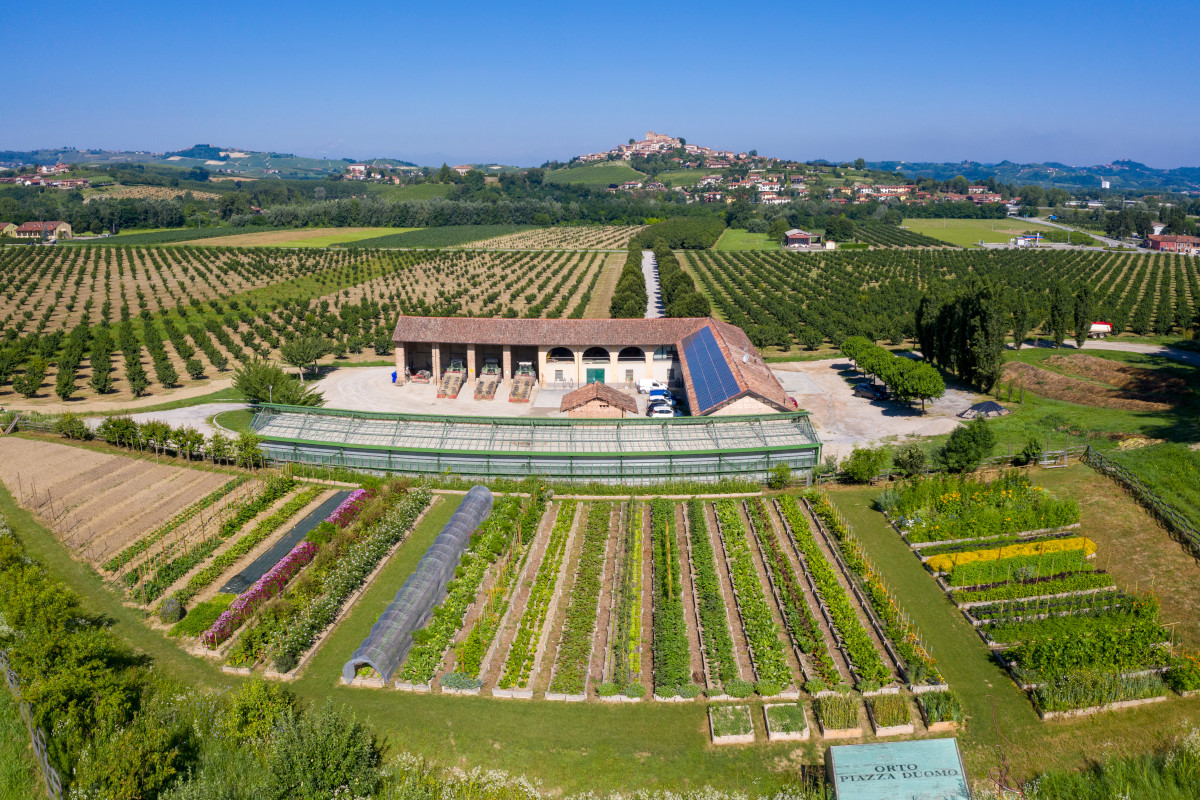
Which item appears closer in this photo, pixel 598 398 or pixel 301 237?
pixel 598 398

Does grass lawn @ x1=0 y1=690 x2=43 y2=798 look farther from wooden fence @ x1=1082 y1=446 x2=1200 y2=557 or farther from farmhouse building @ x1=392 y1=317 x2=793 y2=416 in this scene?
wooden fence @ x1=1082 y1=446 x2=1200 y2=557

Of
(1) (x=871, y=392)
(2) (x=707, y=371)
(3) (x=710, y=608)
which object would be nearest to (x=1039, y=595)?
(3) (x=710, y=608)

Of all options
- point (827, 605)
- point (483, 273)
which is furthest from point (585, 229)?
point (827, 605)

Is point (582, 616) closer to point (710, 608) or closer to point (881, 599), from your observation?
point (710, 608)

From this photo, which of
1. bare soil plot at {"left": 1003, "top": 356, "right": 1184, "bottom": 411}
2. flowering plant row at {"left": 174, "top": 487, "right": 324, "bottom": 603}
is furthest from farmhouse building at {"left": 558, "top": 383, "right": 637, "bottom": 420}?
bare soil plot at {"left": 1003, "top": 356, "right": 1184, "bottom": 411}

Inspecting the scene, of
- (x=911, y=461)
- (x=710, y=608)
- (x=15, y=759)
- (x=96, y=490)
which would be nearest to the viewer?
(x=15, y=759)

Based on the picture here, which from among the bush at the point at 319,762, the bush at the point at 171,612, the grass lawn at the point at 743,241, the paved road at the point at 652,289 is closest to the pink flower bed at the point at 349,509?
the bush at the point at 171,612

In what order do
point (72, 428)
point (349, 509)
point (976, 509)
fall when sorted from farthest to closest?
point (72, 428) < point (349, 509) < point (976, 509)

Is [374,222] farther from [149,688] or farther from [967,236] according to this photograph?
[149,688]
